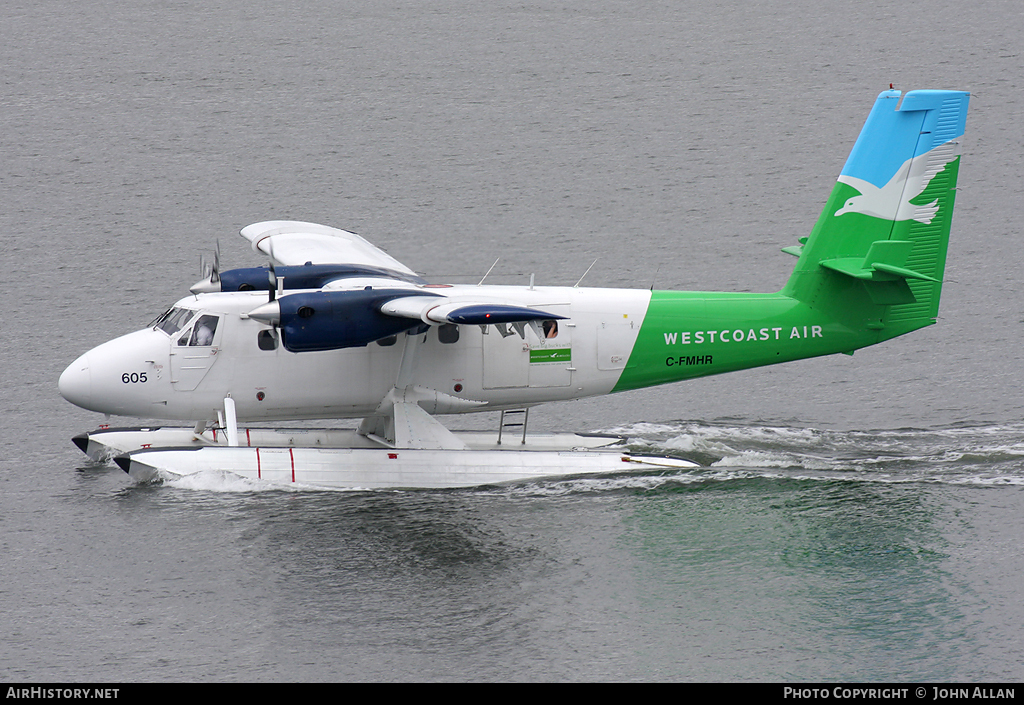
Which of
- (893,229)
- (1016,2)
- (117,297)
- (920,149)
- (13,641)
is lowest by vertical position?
(13,641)

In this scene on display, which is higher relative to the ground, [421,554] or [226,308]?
[226,308]

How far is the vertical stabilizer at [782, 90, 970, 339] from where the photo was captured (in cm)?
2980

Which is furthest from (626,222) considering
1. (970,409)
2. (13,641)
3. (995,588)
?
(13,641)

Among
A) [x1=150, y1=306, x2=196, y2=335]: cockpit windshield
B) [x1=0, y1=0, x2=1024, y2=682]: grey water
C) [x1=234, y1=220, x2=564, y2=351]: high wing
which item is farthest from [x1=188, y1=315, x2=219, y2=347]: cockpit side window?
[x1=0, y1=0, x2=1024, y2=682]: grey water

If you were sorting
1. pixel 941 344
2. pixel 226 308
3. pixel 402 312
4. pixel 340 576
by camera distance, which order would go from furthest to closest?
pixel 941 344, pixel 226 308, pixel 402 312, pixel 340 576

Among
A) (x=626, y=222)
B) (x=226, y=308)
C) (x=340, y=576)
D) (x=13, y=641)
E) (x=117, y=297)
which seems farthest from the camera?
(x=626, y=222)

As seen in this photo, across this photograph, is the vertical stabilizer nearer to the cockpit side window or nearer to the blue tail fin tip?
the blue tail fin tip

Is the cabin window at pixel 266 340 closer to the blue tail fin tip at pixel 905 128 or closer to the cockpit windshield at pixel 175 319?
the cockpit windshield at pixel 175 319

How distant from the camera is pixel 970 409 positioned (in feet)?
116

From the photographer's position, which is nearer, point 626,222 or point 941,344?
point 941,344

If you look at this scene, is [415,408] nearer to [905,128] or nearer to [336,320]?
[336,320]

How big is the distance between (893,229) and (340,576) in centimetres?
1544

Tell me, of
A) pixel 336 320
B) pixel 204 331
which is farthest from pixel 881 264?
pixel 204 331

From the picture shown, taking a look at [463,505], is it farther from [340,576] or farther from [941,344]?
[941,344]
